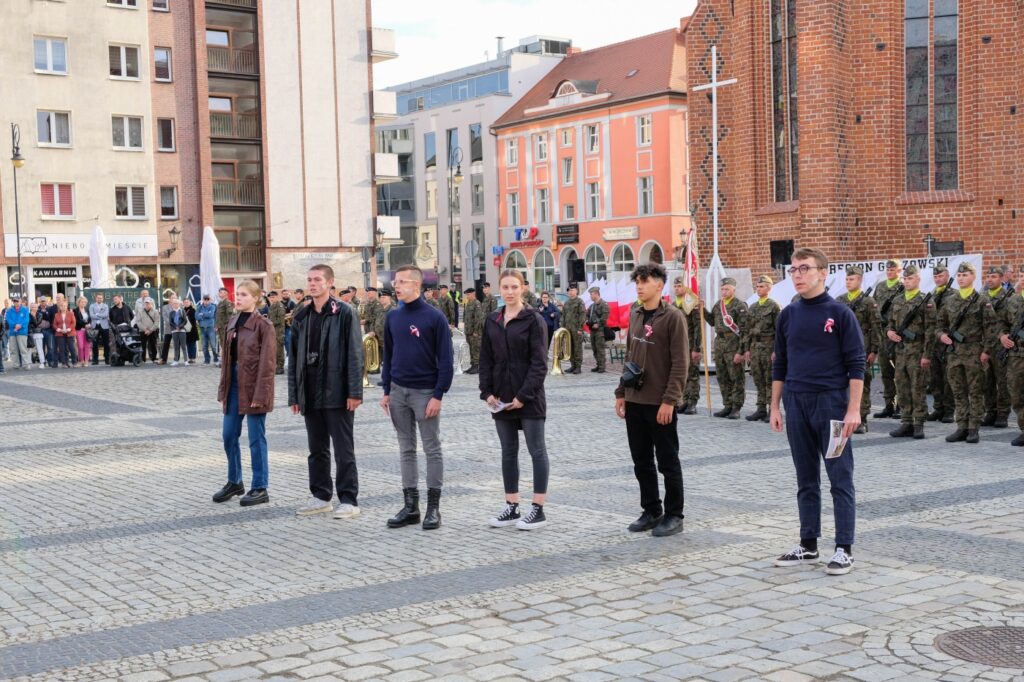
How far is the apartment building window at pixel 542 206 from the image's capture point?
66750mm

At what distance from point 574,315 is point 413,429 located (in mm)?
17224

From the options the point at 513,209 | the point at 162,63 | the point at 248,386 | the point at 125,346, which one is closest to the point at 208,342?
the point at 125,346

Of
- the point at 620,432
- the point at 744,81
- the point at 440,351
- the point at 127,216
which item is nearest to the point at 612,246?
the point at 127,216

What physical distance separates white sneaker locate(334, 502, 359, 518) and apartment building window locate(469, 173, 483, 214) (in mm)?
64000

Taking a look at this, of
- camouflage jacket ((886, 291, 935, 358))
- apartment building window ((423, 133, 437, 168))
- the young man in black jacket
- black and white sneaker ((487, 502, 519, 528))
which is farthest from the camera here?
apartment building window ((423, 133, 437, 168))

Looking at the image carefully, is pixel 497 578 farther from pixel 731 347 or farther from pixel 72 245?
pixel 72 245

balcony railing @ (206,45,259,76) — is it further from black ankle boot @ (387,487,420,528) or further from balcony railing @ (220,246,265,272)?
black ankle boot @ (387,487,420,528)

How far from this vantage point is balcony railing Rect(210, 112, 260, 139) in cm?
4891

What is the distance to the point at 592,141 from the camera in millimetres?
63156

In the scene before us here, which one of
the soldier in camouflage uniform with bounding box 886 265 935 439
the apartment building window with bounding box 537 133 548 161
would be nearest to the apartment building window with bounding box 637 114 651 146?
the apartment building window with bounding box 537 133 548 161

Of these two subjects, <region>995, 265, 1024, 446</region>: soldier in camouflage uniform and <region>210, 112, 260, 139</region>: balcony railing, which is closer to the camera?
<region>995, 265, 1024, 446</region>: soldier in camouflage uniform

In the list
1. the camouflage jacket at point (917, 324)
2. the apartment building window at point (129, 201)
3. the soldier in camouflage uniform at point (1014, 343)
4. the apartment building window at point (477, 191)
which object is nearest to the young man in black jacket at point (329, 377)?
the camouflage jacket at point (917, 324)

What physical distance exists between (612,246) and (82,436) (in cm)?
4906

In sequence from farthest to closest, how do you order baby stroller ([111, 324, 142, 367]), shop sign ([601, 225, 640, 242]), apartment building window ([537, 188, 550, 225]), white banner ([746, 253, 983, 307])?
apartment building window ([537, 188, 550, 225]) < shop sign ([601, 225, 640, 242]) < baby stroller ([111, 324, 142, 367]) < white banner ([746, 253, 983, 307])
